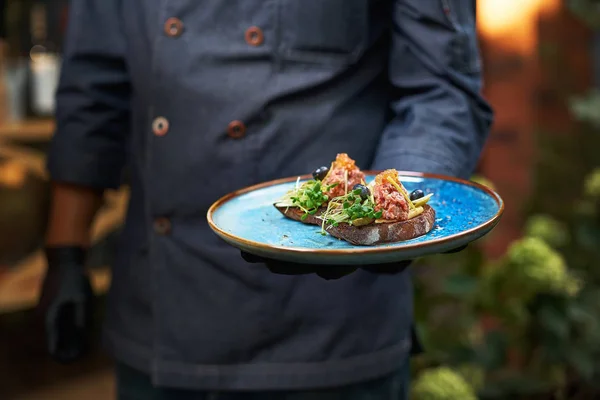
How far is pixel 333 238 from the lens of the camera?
981 mm

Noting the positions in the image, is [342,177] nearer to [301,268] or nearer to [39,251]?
[301,268]

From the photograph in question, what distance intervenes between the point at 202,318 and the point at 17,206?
4.75 feet

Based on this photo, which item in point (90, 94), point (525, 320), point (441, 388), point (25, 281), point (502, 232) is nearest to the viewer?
point (90, 94)

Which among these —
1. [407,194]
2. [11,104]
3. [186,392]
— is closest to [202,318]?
[186,392]

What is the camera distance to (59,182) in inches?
58.5

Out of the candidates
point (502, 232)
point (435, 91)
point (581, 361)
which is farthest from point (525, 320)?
point (435, 91)

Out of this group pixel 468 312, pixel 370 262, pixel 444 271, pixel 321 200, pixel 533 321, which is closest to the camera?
pixel 370 262

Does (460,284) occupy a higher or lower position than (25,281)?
higher

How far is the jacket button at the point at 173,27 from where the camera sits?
1.26 meters

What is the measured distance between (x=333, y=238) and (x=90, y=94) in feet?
2.25

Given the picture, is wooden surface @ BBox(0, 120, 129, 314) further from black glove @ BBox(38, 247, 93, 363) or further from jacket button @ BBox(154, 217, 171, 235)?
jacket button @ BBox(154, 217, 171, 235)

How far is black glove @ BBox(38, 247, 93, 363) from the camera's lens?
148 cm

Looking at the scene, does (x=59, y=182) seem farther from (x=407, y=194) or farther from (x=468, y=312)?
(x=468, y=312)

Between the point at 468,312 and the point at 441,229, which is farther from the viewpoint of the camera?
the point at 468,312
